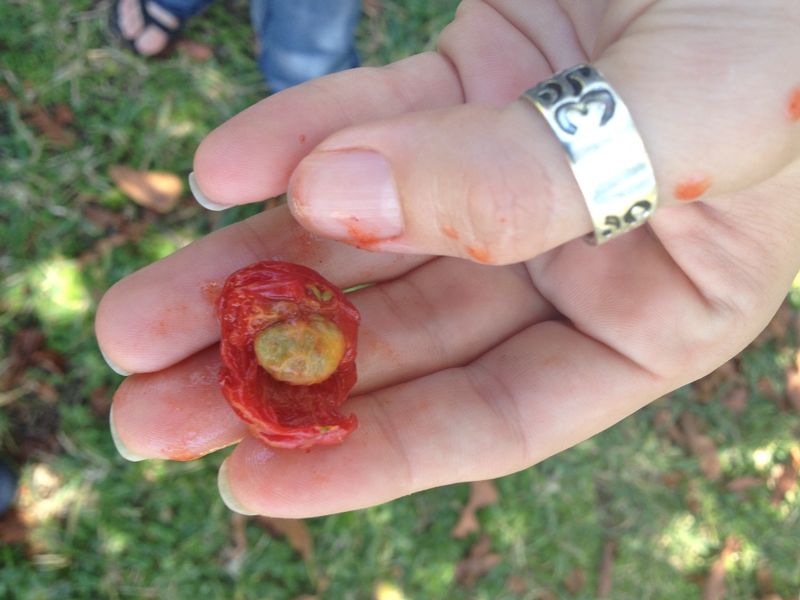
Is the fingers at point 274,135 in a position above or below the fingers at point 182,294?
above

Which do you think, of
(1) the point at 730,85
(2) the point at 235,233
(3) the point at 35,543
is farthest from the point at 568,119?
(3) the point at 35,543

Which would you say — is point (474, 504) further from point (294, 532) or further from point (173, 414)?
point (173, 414)

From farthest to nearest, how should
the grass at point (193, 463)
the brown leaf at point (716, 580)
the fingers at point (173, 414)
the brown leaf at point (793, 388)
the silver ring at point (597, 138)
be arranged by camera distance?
the brown leaf at point (793, 388)
the brown leaf at point (716, 580)
the grass at point (193, 463)
the fingers at point (173, 414)
the silver ring at point (597, 138)

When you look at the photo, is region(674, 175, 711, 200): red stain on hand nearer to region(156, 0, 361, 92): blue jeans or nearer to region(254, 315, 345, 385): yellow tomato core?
region(254, 315, 345, 385): yellow tomato core

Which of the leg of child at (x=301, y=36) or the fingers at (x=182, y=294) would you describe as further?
the leg of child at (x=301, y=36)

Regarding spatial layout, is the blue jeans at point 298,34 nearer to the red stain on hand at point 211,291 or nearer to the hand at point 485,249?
the hand at point 485,249

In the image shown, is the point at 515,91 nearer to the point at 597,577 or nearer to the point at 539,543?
the point at 539,543

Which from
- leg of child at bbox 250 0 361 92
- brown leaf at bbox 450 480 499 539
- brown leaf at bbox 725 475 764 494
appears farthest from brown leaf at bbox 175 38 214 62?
brown leaf at bbox 725 475 764 494

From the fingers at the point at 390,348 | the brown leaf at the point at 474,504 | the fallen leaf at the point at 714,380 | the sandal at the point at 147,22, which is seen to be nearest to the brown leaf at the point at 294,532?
the brown leaf at the point at 474,504

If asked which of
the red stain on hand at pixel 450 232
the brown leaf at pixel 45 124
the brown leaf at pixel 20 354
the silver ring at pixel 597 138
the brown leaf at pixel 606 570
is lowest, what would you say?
the brown leaf at pixel 606 570
